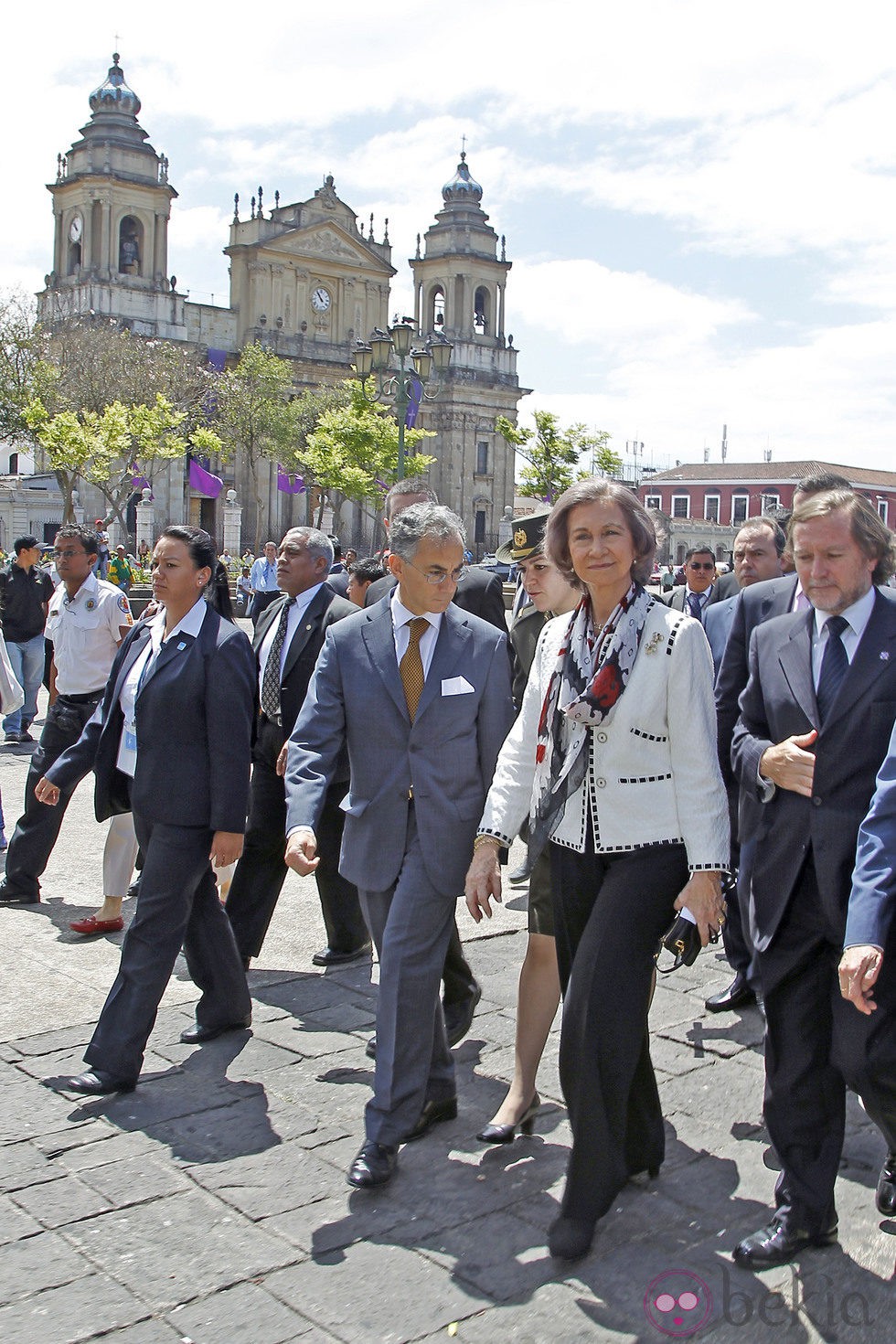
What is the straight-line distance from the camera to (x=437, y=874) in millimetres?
3648

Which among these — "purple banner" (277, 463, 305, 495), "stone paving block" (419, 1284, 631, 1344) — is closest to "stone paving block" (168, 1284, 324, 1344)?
"stone paving block" (419, 1284, 631, 1344)

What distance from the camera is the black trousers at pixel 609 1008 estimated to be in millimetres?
3102

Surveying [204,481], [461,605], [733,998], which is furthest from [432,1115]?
[204,481]

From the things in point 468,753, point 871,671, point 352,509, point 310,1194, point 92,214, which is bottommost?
point 310,1194

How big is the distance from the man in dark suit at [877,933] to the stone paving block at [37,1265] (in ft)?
6.48

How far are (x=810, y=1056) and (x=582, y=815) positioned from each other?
833mm

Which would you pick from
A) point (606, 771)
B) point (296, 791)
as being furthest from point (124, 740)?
point (606, 771)

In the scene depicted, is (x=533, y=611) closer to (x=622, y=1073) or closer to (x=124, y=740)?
(x=124, y=740)

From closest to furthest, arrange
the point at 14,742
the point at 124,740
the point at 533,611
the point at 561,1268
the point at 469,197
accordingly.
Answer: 1. the point at 561,1268
2. the point at 124,740
3. the point at 533,611
4. the point at 14,742
5. the point at 469,197

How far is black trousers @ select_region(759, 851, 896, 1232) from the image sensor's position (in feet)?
10.1

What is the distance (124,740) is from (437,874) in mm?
1818

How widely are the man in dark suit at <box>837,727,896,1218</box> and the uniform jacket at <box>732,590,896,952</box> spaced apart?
0.27ft

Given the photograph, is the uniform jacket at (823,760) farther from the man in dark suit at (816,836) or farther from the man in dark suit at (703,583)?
the man in dark suit at (703,583)

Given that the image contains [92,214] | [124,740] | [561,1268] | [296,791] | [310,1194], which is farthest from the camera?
[92,214]
